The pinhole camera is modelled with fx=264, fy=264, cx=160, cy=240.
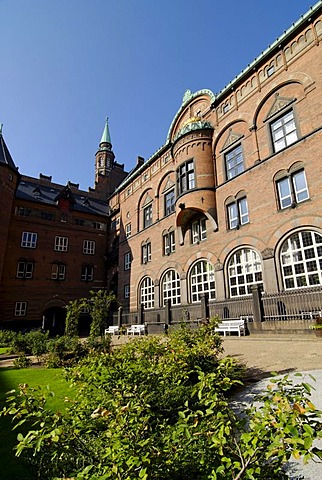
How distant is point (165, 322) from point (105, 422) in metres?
16.9

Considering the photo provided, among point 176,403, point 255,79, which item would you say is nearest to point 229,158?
point 255,79

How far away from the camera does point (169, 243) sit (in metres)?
25.0

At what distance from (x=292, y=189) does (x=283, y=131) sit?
420 centimetres

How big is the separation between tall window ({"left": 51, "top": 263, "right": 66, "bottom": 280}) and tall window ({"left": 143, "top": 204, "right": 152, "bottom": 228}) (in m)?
11.7

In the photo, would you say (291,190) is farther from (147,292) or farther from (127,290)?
(127,290)

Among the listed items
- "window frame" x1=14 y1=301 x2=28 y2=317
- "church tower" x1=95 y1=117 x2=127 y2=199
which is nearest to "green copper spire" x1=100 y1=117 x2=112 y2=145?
"church tower" x1=95 y1=117 x2=127 y2=199

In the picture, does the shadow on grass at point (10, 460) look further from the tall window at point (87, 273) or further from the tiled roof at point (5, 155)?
the tiled roof at point (5, 155)

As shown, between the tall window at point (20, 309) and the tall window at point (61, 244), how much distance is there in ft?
23.9

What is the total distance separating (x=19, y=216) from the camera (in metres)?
31.0

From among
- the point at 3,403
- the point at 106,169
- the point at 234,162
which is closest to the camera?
the point at 3,403

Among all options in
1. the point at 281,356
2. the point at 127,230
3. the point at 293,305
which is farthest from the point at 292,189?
the point at 127,230

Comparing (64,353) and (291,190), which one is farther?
(291,190)

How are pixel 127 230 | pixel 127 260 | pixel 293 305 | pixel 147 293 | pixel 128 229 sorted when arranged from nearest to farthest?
pixel 293 305
pixel 147 293
pixel 127 260
pixel 128 229
pixel 127 230

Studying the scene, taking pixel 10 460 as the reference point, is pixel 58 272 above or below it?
above
